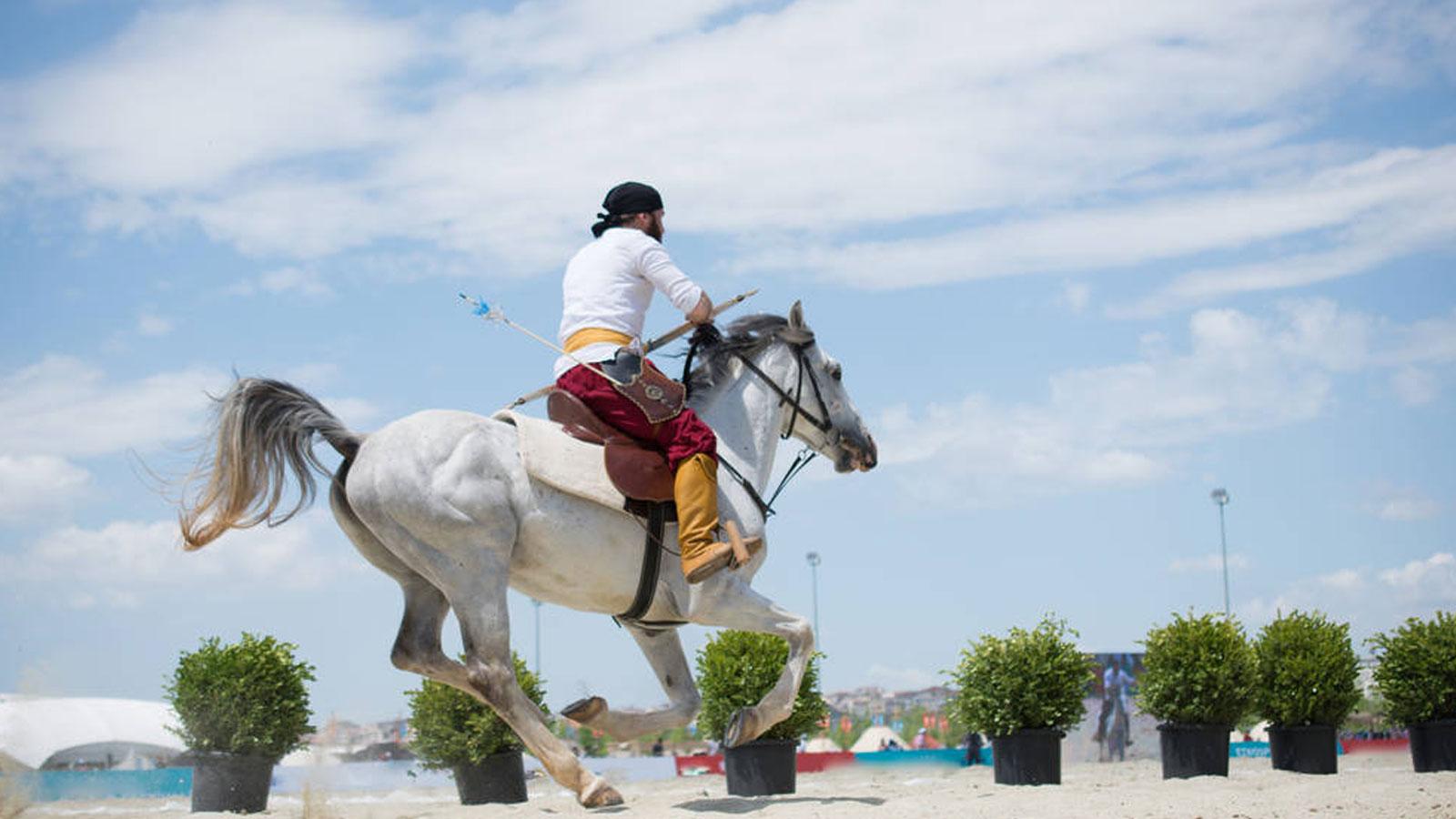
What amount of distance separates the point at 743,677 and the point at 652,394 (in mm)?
4355

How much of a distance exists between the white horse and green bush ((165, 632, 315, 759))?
12.0 feet

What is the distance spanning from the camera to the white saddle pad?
677cm

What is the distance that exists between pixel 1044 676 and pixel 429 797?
6.54m

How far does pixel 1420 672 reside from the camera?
11.6 meters

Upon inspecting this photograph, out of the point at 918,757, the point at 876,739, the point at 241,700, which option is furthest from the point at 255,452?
the point at 876,739

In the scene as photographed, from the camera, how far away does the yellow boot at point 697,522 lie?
22.4 ft

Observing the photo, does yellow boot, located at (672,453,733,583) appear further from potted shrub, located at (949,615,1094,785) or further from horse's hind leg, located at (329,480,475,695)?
potted shrub, located at (949,615,1094,785)

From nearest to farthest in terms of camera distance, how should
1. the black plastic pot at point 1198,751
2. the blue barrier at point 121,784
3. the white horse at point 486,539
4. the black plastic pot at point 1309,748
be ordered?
1. the white horse at point 486,539
2. the black plastic pot at point 1198,751
3. the black plastic pot at point 1309,748
4. the blue barrier at point 121,784

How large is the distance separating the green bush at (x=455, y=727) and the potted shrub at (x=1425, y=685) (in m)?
7.20

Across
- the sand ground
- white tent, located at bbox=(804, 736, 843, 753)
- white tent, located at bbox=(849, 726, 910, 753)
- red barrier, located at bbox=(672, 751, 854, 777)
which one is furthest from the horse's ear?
Answer: white tent, located at bbox=(804, 736, 843, 753)

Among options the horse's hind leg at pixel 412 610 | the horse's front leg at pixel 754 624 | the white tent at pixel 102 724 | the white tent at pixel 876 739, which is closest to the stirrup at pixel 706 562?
the horse's front leg at pixel 754 624

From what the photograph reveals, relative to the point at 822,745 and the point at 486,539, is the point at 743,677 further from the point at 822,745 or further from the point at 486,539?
the point at 822,745

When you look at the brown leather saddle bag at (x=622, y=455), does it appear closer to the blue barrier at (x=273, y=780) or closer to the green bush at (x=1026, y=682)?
the blue barrier at (x=273, y=780)

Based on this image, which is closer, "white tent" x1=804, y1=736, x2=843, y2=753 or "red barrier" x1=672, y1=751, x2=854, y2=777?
"red barrier" x1=672, y1=751, x2=854, y2=777
